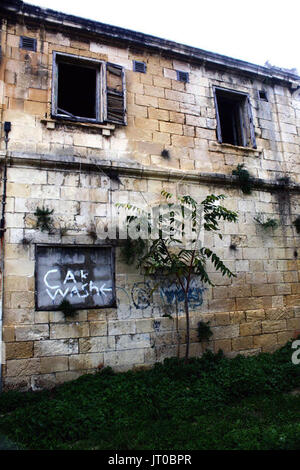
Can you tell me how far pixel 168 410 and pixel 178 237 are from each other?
3058 millimetres

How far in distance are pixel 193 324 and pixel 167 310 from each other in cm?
59

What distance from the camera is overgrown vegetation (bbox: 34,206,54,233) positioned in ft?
17.6

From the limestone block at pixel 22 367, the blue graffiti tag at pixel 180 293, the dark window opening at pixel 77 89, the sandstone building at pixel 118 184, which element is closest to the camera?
the limestone block at pixel 22 367

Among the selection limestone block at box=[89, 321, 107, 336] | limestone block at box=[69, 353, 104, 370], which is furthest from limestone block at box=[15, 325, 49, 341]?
limestone block at box=[89, 321, 107, 336]

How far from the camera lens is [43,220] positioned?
5395 millimetres

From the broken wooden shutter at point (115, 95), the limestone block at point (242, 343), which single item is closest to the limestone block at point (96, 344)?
the limestone block at point (242, 343)

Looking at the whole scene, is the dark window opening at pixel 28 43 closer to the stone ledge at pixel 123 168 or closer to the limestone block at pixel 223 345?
the stone ledge at pixel 123 168

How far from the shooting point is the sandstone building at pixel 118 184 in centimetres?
523

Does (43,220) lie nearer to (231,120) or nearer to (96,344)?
(96,344)

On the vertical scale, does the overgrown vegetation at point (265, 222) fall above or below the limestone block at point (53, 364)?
above

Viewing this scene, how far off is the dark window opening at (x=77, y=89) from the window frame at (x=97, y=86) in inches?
4.5

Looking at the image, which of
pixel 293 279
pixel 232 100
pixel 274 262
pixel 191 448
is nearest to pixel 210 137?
pixel 232 100

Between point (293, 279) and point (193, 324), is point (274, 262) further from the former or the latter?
point (193, 324)
